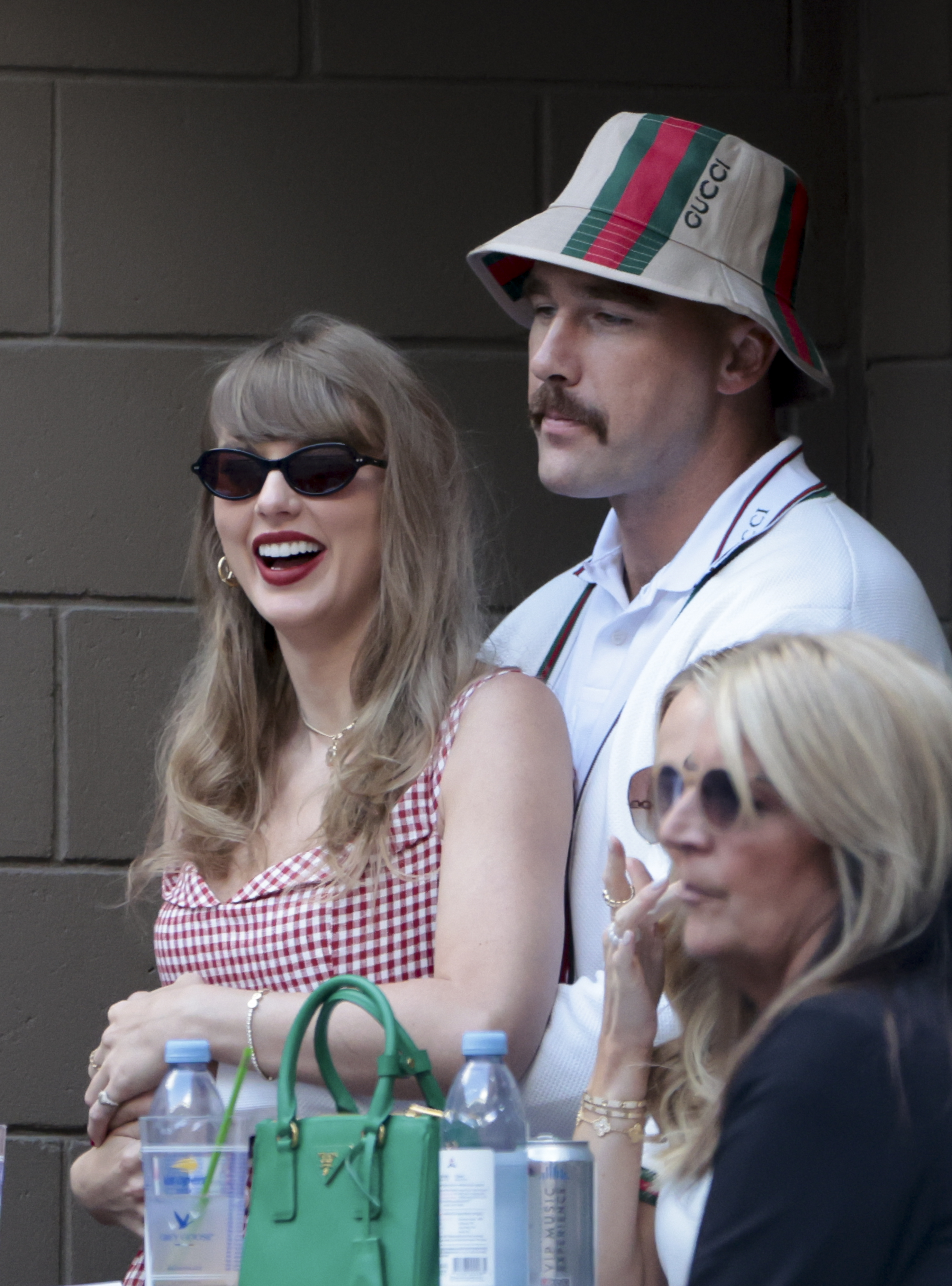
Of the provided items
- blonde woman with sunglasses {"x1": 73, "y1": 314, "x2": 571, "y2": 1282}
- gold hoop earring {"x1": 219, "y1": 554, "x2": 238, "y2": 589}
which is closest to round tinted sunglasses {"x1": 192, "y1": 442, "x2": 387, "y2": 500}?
blonde woman with sunglasses {"x1": 73, "y1": 314, "x2": 571, "y2": 1282}

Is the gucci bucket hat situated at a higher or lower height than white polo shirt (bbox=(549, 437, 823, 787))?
higher

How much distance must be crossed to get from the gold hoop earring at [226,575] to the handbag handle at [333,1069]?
1.10 m

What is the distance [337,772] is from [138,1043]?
0.49 metres

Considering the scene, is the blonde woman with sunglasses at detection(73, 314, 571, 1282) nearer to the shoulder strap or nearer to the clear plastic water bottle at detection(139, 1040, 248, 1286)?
the shoulder strap

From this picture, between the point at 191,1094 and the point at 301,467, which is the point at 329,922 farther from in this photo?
the point at 301,467

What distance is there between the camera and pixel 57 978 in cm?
316

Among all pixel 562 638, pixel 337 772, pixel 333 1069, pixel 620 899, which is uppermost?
pixel 562 638

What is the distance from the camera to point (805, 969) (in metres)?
1.44

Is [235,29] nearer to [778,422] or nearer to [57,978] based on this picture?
[778,422]

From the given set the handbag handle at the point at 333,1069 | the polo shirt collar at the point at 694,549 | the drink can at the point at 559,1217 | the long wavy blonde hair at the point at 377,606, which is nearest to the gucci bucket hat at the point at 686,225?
the polo shirt collar at the point at 694,549

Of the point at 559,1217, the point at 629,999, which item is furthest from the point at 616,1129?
the point at 559,1217

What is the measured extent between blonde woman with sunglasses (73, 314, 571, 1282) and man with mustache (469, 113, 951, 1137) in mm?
196

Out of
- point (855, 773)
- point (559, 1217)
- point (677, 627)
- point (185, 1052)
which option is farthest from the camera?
point (677, 627)

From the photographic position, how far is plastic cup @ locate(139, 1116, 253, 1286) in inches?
64.9
